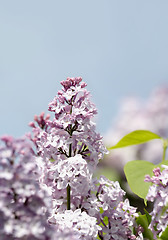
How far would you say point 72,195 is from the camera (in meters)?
0.81

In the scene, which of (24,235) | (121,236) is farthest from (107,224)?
(24,235)

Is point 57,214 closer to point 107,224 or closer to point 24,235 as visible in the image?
point 107,224

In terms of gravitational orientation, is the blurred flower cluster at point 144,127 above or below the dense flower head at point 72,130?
above

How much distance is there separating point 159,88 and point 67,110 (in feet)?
5.86

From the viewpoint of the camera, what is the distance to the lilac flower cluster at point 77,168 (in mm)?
782

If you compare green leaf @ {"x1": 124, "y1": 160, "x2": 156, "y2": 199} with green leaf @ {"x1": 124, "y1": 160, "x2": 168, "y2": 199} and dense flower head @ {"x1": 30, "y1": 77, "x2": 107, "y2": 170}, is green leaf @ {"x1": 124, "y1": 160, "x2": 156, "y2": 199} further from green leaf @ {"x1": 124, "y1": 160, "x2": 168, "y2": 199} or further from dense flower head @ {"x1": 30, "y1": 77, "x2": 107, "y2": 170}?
dense flower head @ {"x1": 30, "y1": 77, "x2": 107, "y2": 170}

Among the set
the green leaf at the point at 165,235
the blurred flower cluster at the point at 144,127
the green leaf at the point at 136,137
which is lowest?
the green leaf at the point at 165,235

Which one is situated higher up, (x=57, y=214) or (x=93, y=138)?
(x=93, y=138)

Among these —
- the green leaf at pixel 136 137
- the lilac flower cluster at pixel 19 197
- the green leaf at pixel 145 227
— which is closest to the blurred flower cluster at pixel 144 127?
the green leaf at pixel 136 137

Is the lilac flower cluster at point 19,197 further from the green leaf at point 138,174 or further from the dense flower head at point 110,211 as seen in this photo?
the green leaf at point 138,174

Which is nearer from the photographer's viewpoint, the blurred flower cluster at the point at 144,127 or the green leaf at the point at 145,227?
the green leaf at the point at 145,227

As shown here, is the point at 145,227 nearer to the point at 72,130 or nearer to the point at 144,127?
the point at 72,130

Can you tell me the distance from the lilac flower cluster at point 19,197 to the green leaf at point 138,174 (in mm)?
497

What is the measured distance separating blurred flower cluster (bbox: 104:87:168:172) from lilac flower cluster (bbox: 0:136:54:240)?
159 cm
